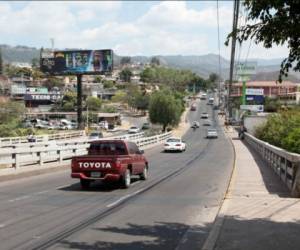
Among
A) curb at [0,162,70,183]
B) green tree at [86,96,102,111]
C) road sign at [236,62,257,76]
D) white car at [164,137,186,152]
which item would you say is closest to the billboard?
road sign at [236,62,257,76]

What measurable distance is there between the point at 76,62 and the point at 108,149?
279ft

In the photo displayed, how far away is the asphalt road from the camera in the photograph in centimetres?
1031

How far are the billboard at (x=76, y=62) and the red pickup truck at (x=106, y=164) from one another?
8242 cm

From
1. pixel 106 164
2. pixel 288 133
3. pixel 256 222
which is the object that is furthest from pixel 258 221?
pixel 288 133

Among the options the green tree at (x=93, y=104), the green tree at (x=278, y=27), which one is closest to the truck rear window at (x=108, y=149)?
the green tree at (x=278, y=27)

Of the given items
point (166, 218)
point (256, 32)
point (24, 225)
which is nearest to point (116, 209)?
point (166, 218)

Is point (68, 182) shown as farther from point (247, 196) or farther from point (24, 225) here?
point (24, 225)

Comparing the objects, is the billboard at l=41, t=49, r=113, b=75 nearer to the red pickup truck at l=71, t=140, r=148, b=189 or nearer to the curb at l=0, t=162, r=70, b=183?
the curb at l=0, t=162, r=70, b=183

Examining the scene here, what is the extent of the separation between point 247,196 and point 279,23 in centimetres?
841

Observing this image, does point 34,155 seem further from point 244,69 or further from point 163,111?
point 244,69

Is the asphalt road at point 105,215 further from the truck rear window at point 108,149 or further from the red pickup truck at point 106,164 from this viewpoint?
the truck rear window at point 108,149

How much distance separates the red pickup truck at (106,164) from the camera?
19.7 m

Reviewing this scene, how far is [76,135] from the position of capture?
254 ft

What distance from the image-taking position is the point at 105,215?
44.7 ft
